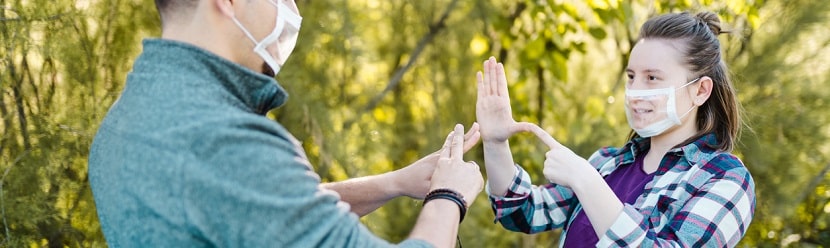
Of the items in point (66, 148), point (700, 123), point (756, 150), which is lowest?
point (756, 150)

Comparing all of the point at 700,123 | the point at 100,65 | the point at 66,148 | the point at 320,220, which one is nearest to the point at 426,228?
the point at 320,220

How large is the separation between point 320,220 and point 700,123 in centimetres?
113

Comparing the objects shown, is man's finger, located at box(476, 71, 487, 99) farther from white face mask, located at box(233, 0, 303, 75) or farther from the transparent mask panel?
white face mask, located at box(233, 0, 303, 75)

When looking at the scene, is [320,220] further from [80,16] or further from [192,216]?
[80,16]

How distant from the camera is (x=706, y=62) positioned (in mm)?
2176

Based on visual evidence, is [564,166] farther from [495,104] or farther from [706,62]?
[706,62]

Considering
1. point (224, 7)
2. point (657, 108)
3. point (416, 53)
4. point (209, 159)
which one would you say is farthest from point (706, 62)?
point (416, 53)

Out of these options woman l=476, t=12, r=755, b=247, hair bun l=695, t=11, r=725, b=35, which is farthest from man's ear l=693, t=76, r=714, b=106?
hair bun l=695, t=11, r=725, b=35

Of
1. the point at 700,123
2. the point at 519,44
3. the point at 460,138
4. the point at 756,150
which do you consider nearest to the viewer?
the point at 460,138

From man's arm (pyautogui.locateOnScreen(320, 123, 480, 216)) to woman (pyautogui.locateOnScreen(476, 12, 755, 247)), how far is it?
16cm

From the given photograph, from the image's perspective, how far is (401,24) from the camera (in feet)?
14.8

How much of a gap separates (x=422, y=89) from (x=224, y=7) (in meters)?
→ 3.09

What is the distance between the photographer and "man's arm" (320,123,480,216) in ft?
7.17

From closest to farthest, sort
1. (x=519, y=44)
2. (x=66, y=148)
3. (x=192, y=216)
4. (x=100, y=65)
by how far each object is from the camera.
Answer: (x=192, y=216), (x=66, y=148), (x=100, y=65), (x=519, y=44)
